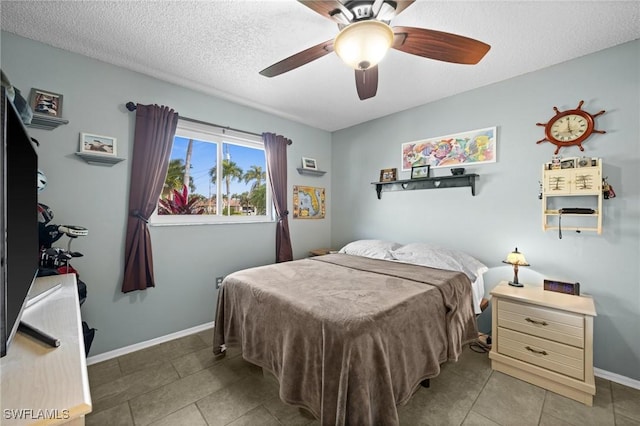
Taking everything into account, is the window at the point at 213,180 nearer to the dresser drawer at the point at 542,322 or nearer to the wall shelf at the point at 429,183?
the wall shelf at the point at 429,183

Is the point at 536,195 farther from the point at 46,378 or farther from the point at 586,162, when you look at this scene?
the point at 46,378

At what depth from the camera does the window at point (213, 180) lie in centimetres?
283

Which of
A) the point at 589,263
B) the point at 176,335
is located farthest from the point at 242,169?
the point at 589,263

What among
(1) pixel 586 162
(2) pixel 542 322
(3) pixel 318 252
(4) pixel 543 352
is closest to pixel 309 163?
(3) pixel 318 252

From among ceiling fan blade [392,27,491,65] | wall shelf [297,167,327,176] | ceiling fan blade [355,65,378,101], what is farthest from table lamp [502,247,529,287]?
wall shelf [297,167,327,176]

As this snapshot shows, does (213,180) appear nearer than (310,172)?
Yes

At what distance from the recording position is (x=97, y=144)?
7.38ft

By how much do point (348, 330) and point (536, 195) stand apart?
2.31 meters

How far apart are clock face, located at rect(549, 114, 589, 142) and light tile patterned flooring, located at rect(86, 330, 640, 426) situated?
2.02 meters

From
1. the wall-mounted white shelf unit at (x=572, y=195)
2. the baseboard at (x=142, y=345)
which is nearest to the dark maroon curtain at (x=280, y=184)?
the baseboard at (x=142, y=345)

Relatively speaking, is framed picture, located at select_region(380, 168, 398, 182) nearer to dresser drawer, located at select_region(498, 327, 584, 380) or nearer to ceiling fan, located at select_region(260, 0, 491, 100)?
ceiling fan, located at select_region(260, 0, 491, 100)

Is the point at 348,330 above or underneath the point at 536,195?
underneath

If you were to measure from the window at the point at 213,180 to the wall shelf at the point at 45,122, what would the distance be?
35.4 inches

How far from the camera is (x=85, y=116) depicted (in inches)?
87.3
